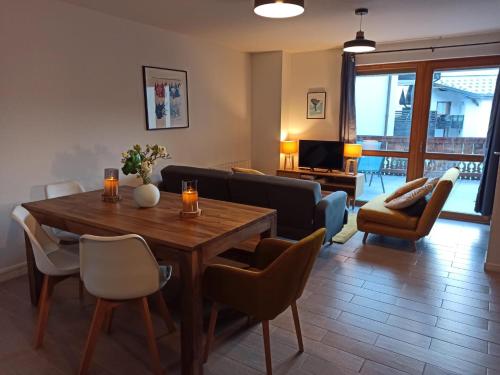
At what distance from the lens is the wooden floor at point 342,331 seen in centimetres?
211

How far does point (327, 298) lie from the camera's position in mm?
2889

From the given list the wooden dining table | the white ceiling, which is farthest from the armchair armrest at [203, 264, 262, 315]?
the white ceiling

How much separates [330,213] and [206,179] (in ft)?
4.23

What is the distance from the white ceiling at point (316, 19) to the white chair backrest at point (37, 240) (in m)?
2.15

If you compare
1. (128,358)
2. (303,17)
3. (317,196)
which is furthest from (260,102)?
(128,358)

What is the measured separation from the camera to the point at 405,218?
3840 mm

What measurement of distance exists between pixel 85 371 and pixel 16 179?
6.41 feet

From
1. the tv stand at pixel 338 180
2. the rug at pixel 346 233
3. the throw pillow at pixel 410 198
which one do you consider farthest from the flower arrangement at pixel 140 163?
the tv stand at pixel 338 180

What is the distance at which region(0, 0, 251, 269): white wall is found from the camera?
307 cm

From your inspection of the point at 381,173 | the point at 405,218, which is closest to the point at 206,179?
the point at 405,218

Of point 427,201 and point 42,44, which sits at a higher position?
point 42,44

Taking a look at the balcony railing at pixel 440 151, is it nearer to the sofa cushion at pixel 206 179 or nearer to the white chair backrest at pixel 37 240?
the sofa cushion at pixel 206 179

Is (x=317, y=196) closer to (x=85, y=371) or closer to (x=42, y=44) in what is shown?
(x=85, y=371)

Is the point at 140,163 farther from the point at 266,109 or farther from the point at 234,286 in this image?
the point at 266,109
